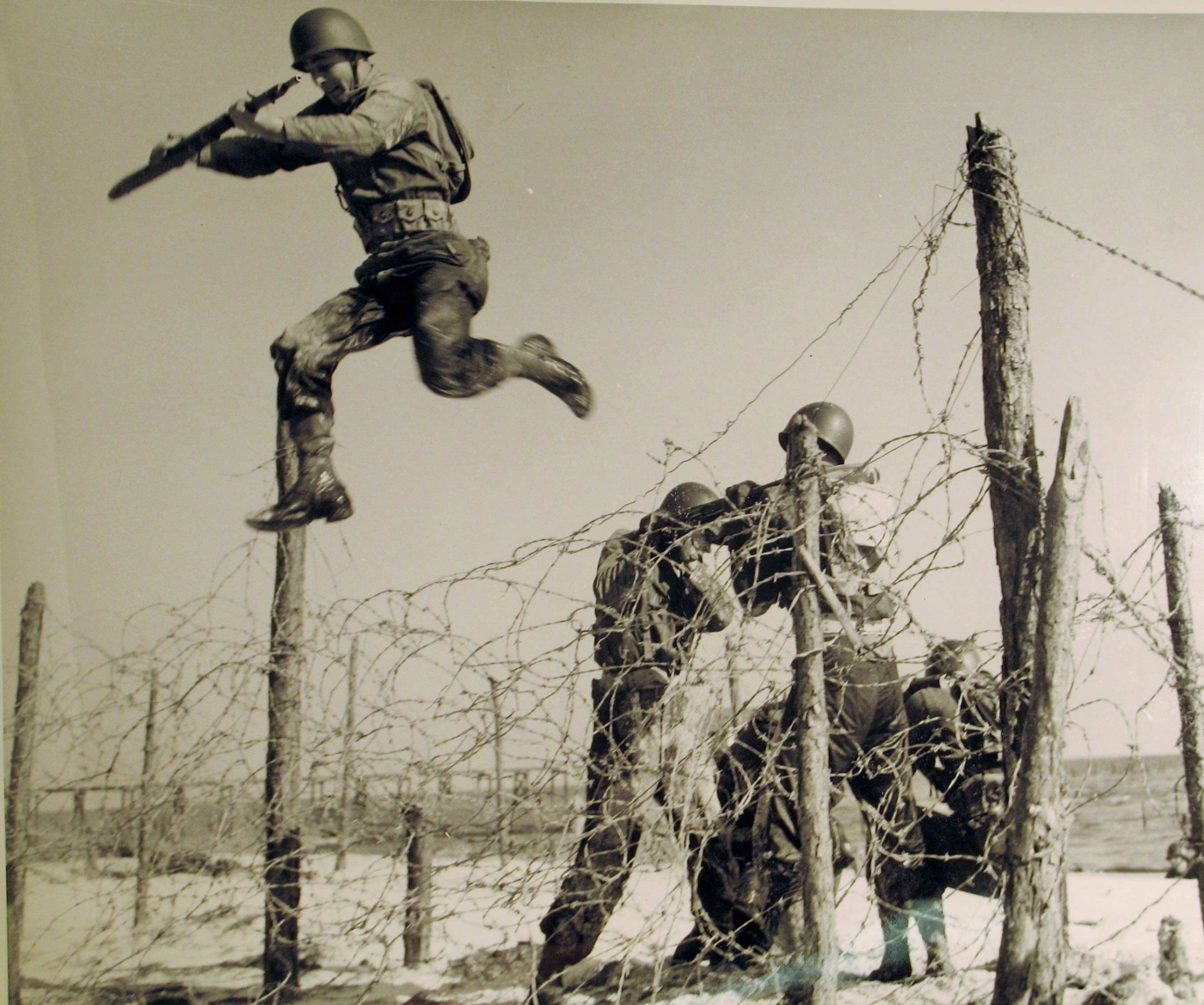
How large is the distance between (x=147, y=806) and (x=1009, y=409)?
2.87 m

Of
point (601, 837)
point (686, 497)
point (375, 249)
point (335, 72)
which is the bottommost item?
point (601, 837)

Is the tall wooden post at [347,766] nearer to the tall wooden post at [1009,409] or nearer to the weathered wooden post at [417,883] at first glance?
the weathered wooden post at [417,883]

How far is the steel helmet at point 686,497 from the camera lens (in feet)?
11.0

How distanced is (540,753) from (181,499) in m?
1.50

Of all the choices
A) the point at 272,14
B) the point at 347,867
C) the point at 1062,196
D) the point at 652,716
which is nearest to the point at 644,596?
the point at 652,716

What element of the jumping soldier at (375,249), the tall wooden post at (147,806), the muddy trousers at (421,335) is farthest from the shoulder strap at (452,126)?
the tall wooden post at (147,806)

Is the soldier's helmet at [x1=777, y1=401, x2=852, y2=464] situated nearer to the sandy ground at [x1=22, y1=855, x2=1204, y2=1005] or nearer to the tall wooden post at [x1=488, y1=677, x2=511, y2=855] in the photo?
the tall wooden post at [x1=488, y1=677, x2=511, y2=855]

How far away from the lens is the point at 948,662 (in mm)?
3131

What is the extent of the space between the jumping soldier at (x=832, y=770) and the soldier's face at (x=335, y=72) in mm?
1923

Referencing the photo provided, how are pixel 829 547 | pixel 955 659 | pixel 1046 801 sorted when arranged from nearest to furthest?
1. pixel 1046 801
2. pixel 829 547
3. pixel 955 659

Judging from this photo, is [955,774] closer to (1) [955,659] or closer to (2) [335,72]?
(1) [955,659]

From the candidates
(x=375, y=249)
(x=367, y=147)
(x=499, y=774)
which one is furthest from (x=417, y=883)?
(x=367, y=147)

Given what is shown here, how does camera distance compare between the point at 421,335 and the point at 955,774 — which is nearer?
the point at 955,774

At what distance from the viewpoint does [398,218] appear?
354 centimetres
